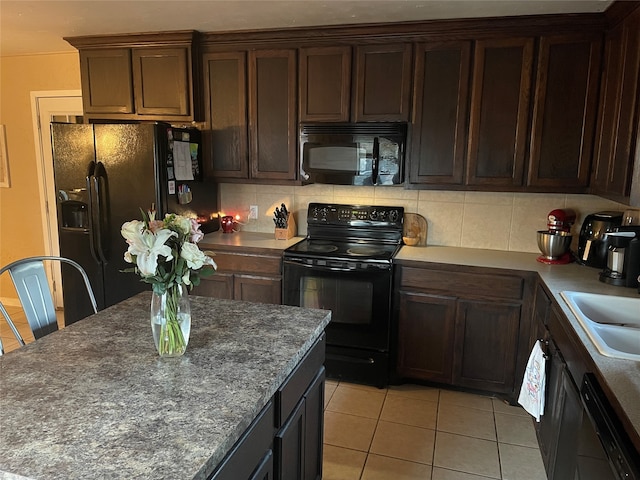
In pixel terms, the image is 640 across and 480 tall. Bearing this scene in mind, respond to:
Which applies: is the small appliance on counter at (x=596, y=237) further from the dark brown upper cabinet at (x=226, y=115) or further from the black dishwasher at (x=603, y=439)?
the dark brown upper cabinet at (x=226, y=115)

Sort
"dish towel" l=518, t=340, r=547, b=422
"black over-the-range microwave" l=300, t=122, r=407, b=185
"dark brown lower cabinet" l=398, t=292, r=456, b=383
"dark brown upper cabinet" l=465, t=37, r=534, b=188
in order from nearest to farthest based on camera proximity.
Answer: "dish towel" l=518, t=340, r=547, b=422 < "dark brown upper cabinet" l=465, t=37, r=534, b=188 < "dark brown lower cabinet" l=398, t=292, r=456, b=383 < "black over-the-range microwave" l=300, t=122, r=407, b=185

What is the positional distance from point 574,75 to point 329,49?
148 cm

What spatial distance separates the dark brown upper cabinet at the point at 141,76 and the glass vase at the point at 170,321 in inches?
86.7

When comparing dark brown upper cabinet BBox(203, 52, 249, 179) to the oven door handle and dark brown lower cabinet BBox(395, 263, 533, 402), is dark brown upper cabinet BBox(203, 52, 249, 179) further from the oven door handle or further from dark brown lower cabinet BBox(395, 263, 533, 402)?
dark brown lower cabinet BBox(395, 263, 533, 402)

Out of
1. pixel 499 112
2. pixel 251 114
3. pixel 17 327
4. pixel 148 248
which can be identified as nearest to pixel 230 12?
pixel 251 114

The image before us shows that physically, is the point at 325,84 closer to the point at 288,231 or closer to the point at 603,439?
the point at 288,231

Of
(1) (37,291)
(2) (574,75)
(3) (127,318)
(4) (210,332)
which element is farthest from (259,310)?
(2) (574,75)

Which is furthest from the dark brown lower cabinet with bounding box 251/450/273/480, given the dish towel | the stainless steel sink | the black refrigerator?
the black refrigerator

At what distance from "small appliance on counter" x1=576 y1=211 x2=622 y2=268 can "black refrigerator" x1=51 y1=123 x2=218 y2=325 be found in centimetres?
261

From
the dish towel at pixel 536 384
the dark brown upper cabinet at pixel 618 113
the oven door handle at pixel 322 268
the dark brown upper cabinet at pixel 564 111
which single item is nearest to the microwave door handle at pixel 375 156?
the oven door handle at pixel 322 268

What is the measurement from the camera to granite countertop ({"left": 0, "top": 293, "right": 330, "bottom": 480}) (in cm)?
96

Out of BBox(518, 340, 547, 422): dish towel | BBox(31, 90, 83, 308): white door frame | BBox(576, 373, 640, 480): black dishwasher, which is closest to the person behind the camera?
BBox(576, 373, 640, 480): black dishwasher

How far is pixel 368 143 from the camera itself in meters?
3.02

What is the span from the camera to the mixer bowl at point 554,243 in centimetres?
Answer: 281
